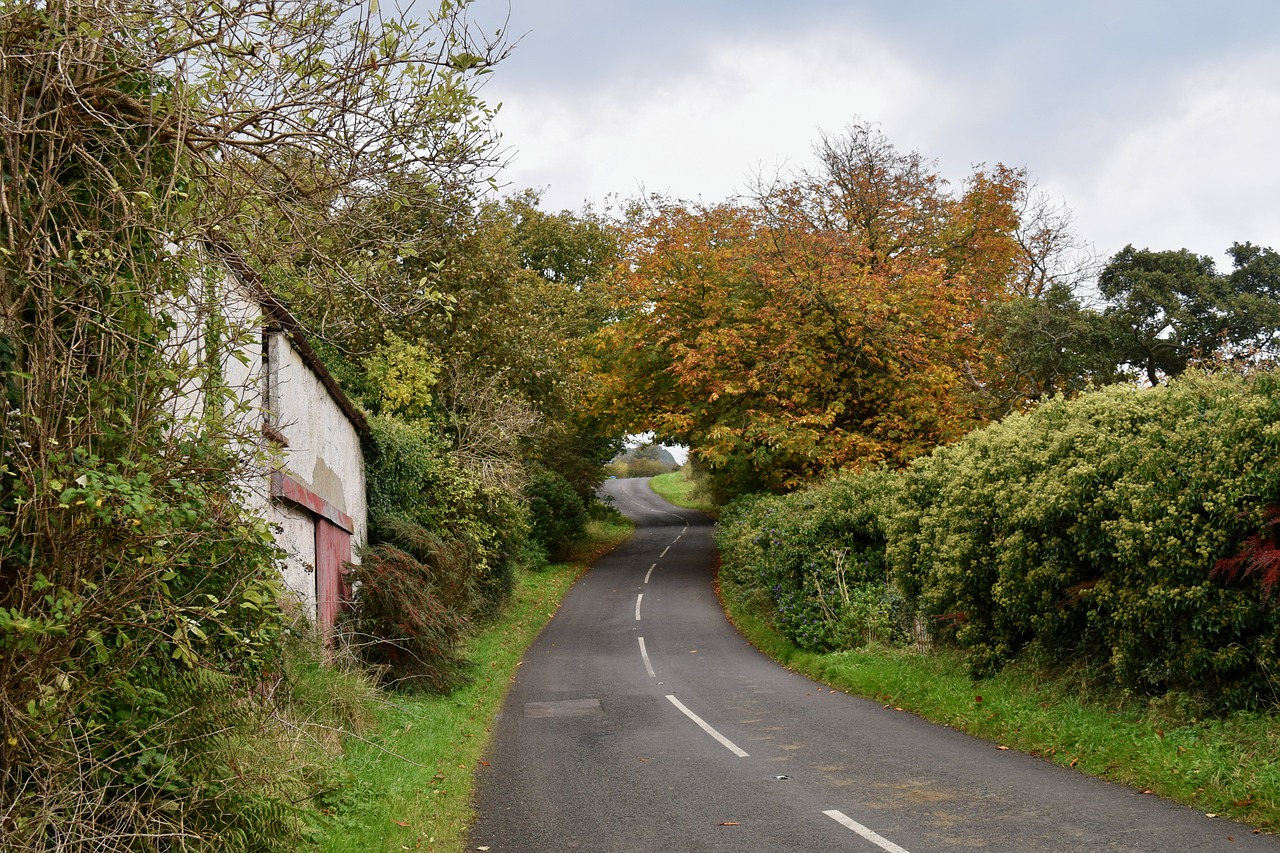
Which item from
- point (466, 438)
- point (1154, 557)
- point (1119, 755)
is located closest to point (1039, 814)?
point (1119, 755)

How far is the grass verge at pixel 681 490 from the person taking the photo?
61281 mm

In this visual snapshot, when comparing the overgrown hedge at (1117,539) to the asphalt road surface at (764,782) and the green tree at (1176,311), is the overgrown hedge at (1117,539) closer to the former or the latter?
the asphalt road surface at (764,782)

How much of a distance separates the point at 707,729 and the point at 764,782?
290 centimetres

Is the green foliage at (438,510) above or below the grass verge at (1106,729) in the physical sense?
above

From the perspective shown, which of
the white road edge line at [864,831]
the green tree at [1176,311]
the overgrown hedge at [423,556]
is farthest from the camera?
the green tree at [1176,311]

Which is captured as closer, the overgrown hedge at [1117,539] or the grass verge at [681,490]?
the overgrown hedge at [1117,539]

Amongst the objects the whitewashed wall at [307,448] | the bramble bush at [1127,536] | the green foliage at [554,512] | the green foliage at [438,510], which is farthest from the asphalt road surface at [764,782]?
the green foliage at [554,512]

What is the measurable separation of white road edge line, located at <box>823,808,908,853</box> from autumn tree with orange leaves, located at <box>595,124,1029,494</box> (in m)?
17.5

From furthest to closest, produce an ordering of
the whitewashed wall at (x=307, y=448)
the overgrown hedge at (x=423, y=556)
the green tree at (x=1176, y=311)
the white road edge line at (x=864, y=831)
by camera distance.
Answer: the green tree at (x=1176, y=311) → the overgrown hedge at (x=423, y=556) → the whitewashed wall at (x=307, y=448) → the white road edge line at (x=864, y=831)

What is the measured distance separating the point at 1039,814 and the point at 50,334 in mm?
7247

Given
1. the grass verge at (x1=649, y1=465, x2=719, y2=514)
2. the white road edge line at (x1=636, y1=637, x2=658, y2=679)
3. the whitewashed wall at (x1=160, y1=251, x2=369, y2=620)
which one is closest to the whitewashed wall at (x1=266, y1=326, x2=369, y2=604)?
the whitewashed wall at (x1=160, y1=251, x2=369, y2=620)

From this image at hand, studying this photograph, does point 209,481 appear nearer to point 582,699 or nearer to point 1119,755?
point 1119,755

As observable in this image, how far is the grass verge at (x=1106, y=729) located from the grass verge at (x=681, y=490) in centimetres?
4209

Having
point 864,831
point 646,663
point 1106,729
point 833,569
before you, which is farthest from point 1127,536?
point 646,663
